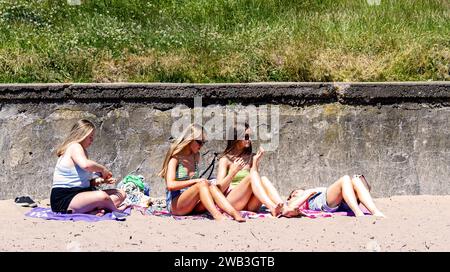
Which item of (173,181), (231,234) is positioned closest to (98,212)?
(173,181)

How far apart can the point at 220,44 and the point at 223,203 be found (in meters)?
3.22

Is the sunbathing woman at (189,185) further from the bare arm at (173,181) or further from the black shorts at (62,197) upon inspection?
the black shorts at (62,197)

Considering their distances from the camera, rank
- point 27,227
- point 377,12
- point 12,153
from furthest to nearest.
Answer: point 377,12
point 12,153
point 27,227

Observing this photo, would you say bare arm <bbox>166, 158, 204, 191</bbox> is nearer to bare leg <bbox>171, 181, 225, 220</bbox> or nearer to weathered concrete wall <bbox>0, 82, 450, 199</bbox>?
bare leg <bbox>171, 181, 225, 220</bbox>

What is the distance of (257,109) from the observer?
10.0m

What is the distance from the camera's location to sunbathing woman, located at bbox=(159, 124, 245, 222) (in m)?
8.36

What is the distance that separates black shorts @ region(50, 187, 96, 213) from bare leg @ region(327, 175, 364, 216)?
2321 mm

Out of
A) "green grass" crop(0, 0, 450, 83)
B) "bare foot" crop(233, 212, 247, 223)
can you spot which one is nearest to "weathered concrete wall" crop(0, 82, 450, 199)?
"green grass" crop(0, 0, 450, 83)

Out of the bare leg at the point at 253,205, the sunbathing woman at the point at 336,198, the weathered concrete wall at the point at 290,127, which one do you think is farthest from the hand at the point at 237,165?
the weathered concrete wall at the point at 290,127

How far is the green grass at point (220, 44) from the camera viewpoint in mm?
10570

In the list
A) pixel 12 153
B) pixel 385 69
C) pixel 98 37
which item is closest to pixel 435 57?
pixel 385 69

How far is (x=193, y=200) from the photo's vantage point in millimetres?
8508
